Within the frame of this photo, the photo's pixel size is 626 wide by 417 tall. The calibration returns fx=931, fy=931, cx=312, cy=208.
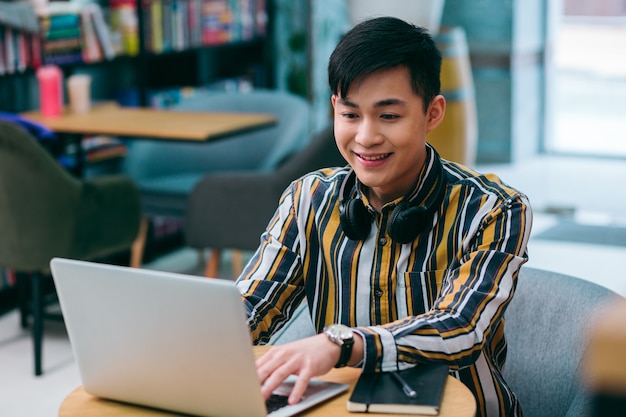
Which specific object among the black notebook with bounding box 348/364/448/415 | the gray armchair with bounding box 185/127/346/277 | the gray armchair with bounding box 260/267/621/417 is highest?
the black notebook with bounding box 348/364/448/415

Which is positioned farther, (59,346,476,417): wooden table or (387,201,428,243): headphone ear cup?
(387,201,428,243): headphone ear cup

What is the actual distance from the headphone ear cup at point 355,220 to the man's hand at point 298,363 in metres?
0.27

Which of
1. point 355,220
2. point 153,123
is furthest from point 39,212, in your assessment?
point 355,220

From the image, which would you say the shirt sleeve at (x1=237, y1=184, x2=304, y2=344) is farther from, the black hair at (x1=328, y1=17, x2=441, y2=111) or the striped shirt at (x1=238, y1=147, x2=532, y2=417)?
the black hair at (x1=328, y1=17, x2=441, y2=111)

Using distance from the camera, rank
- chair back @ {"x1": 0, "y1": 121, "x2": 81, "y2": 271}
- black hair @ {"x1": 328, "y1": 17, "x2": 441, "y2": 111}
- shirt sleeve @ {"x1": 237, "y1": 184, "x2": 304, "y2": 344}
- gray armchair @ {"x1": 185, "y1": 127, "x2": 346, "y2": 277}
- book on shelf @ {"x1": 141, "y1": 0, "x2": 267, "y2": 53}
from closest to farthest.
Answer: black hair @ {"x1": 328, "y1": 17, "x2": 441, "y2": 111} → shirt sleeve @ {"x1": 237, "y1": 184, "x2": 304, "y2": 344} → chair back @ {"x1": 0, "y1": 121, "x2": 81, "y2": 271} → gray armchair @ {"x1": 185, "y1": 127, "x2": 346, "y2": 277} → book on shelf @ {"x1": 141, "y1": 0, "x2": 267, "y2": 53}

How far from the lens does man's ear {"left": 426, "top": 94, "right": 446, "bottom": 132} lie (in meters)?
1.45

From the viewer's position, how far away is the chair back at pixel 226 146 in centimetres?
426

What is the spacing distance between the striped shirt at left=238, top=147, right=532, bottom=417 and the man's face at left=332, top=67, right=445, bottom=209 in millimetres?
53

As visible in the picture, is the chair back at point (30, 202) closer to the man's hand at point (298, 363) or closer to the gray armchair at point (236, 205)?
the gray armchair at point (236, 205)

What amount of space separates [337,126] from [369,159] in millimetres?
72

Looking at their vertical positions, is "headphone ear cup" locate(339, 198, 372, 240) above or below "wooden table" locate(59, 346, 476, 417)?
above

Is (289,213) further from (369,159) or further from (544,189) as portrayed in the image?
(544,189)

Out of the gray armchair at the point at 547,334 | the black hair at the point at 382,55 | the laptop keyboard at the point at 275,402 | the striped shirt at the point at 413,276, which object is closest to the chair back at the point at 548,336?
the gray armchair at the point at 547,334

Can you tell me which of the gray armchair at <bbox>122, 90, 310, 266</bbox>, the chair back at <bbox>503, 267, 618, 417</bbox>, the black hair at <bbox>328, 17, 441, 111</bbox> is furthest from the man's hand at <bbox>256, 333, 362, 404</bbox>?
the gray armchair at <bbox>122, 90, 310, 266</bbox>
